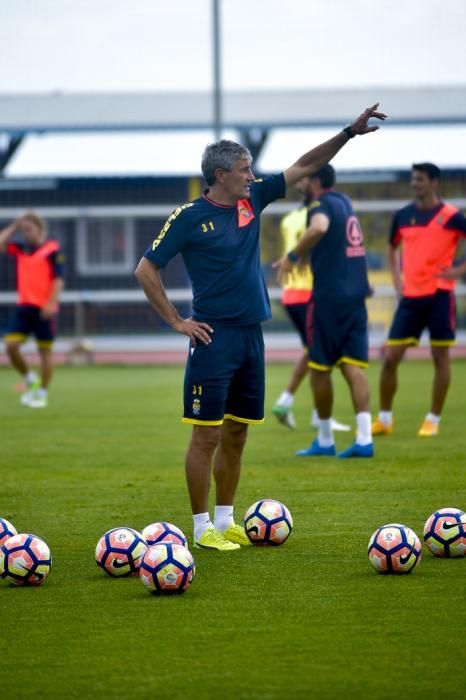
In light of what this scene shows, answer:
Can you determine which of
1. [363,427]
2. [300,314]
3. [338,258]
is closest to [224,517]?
[363,427]

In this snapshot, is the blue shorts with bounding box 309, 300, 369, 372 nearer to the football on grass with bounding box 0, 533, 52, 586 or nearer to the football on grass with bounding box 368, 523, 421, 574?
the football on grass with bounding box 368, 523, 421, 574

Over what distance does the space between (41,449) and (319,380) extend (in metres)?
Answer: 2.82

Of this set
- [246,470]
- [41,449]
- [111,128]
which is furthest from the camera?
[111,128]

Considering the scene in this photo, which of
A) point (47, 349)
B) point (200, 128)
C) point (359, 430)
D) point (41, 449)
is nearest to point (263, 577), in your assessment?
point (359, 430)

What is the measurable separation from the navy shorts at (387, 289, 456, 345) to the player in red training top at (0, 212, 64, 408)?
6179mm

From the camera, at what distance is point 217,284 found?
289 inches

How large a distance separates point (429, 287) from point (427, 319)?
1.13 feet

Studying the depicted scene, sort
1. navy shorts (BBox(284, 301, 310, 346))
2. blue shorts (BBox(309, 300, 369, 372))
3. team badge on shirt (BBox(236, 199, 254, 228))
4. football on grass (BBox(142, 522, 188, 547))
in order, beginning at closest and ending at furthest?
football on grass (BBox(142, 522, 188, 547)) → team badge on shirt (BBox(236, 199, 254, 228)) → blue shorts (BBox(309, 300, 369, 372)) → navy shorts (BBox(284, 301, 310, 346))

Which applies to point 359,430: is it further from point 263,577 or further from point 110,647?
point 110,647

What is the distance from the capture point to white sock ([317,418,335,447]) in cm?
1133

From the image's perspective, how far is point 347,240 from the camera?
11133 mm

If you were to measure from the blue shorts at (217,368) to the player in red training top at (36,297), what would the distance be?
33.5ft

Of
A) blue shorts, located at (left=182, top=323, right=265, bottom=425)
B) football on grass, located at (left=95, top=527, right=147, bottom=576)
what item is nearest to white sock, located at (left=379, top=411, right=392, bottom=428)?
blue shorts, located at (left=182, top=323, right=265, bottom=425)

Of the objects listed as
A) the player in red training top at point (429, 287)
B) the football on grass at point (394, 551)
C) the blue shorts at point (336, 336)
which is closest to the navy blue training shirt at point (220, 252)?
the football on grass at point (394, 551)
